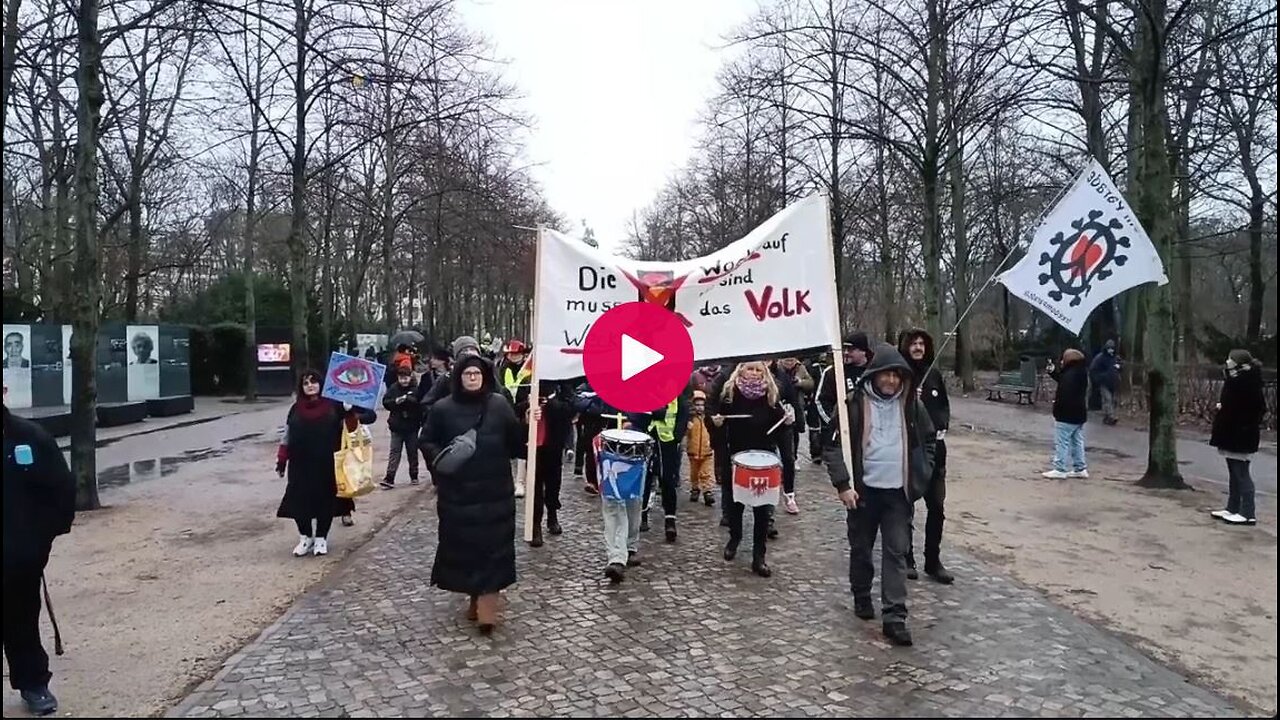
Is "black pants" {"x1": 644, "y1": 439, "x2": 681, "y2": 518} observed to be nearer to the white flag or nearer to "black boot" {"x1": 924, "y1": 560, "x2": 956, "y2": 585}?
"black boot" {"x1": 924, "y1": 560, "x2": 956, "y2": 585}

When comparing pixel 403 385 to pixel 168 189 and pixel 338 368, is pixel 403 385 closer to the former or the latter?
pixel 338 368

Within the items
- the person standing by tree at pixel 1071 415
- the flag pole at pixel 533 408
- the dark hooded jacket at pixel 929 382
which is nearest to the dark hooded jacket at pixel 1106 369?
the person standing by tree at pixel 1071 415

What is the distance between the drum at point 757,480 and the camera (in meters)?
7.28

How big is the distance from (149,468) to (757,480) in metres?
10.7

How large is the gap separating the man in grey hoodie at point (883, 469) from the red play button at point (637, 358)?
4.58 ft

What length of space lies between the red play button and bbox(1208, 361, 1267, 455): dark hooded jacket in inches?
229

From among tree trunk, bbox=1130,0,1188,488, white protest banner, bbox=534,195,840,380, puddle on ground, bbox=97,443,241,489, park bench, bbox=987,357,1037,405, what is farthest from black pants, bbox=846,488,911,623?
park bench, bbox=987,357,1037,405

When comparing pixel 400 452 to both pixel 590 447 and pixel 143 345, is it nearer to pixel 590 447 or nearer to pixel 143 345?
pixel 590 447

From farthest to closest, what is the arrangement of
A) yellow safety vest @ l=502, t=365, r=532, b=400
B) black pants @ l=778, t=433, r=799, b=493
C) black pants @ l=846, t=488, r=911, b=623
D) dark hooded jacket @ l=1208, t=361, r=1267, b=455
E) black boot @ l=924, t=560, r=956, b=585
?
yellow safety vest @ l=502, t=365, r=532, b=400
dark hooded jacket @ l=1208, t=361, r=1267, b=455
black pants @ l=778, t=433, r=799, b=493
black boot @ l=924, t=560, r=956, b=585
black pants @ l=846, t=488, r=911, b=623

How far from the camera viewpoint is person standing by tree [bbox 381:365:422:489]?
456 inches

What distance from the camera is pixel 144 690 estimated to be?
5016 millimetres

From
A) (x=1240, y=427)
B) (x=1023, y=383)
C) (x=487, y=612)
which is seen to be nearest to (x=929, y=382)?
(x=487, y=612)

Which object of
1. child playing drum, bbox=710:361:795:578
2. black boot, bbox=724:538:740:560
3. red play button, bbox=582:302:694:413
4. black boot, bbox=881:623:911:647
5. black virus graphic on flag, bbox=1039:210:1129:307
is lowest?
black boot, bbox=881:623:911:647

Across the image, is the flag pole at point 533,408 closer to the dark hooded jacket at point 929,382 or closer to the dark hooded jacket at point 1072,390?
the dark hooded jacket at point 929,382
